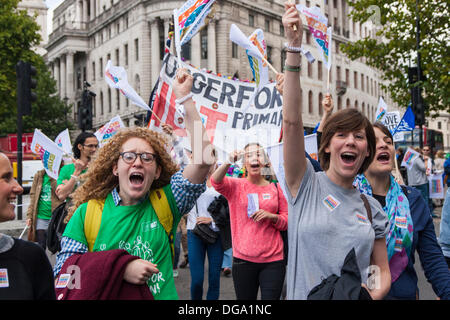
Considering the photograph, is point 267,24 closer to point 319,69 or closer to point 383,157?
point 319,69

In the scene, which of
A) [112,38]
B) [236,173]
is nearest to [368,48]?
[236,173]

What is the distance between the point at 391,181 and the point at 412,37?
14898 millimetres

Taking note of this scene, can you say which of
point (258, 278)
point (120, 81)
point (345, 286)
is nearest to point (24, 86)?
point (120, 81)

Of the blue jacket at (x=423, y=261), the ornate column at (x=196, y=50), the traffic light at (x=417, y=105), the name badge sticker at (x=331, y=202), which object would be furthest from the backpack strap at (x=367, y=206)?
the ornate column at (x=196, y=50)

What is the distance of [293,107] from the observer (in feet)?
7.40

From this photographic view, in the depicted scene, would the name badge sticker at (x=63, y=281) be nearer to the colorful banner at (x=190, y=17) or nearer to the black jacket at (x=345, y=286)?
the black jacket at (x=345, y=286)

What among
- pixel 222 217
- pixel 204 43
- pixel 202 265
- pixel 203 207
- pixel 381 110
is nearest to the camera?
pixel 202 265

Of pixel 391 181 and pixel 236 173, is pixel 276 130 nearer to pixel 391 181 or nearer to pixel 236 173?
pixel 391 181

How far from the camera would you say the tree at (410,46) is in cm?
1532

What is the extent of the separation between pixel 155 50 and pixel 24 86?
107 feet

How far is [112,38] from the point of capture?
5006 centimetres

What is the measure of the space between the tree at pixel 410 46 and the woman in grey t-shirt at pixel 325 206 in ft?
44.1

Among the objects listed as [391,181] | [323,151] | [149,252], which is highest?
[323,151]

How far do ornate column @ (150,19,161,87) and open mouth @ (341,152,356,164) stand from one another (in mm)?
41930
